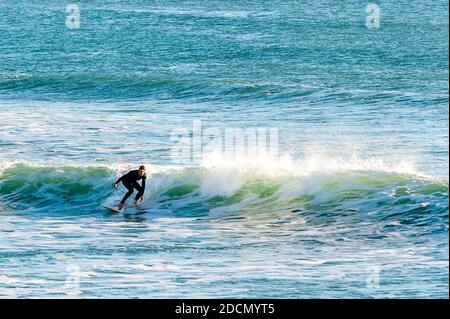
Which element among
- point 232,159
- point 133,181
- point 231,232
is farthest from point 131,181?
point 231,232

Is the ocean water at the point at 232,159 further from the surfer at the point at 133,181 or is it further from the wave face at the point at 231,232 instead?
the surfer at the point at 133,181

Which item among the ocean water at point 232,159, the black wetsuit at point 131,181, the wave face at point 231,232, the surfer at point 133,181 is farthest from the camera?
the black wetsuit at point 131,181

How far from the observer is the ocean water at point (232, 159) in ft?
63.5

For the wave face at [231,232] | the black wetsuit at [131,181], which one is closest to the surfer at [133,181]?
the black wetsuit at [131,181]

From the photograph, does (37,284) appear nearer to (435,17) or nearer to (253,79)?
(253,79)

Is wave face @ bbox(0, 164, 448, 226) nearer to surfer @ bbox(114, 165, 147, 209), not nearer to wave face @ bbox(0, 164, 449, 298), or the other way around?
wave face @ bbox(0, 164, 449, 298)

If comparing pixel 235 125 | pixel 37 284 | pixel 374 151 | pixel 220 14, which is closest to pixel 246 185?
pixel 374 151

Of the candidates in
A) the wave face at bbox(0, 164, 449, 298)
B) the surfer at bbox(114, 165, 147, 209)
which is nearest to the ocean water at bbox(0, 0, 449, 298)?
the wave face at bbox(0, 164, 449, 298)

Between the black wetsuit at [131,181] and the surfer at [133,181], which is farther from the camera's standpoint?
the black wetsuit at [131,181]

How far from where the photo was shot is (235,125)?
3512 centimetres

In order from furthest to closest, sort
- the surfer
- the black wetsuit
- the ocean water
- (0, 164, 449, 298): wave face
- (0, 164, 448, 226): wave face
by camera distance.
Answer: the black wetsuit → the surfer → (0, 164, 448, 226): wave face → the ocean water → (0, 164, 449, 298): wave face

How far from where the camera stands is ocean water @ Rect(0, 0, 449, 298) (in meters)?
19.4

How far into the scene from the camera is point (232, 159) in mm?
29312

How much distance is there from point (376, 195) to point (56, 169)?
7765 mm
